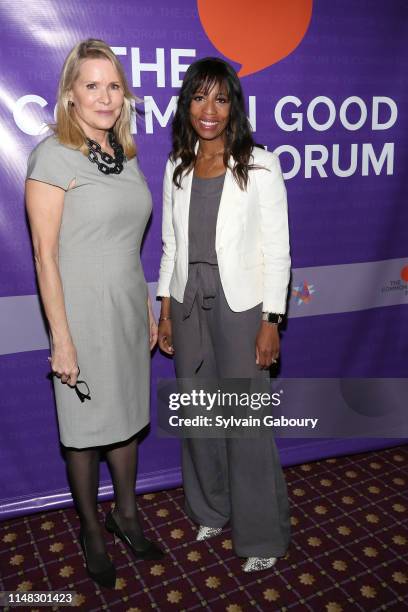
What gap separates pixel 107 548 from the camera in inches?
92.3

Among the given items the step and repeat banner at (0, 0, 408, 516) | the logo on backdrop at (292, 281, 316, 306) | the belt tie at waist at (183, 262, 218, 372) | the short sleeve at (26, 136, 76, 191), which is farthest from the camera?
Result: the logo on backdrop at (292, 281, 316, 306)

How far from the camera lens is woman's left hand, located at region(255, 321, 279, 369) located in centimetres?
201

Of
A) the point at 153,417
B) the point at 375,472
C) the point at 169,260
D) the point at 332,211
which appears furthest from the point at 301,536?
the point at 332,211

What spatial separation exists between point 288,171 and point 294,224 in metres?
0.24

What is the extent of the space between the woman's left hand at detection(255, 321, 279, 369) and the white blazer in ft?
0.22

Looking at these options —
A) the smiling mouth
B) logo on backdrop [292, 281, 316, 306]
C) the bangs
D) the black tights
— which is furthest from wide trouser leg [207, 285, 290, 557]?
logo on backdrop [292, 281, 316, 306]

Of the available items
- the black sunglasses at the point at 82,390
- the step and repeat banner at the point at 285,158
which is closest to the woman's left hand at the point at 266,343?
the black sunglasses at the point at 82,390

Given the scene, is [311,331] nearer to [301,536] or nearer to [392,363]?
[392,363]

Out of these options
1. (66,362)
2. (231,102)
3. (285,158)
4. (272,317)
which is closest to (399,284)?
(285,158)

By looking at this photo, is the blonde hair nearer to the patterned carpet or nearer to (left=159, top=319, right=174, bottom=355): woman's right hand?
(left=159, top=319, right=174, bottom=355): woman's right hand

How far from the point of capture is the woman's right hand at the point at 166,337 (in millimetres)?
2260

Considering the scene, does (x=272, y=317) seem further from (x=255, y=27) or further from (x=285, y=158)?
(x=255, y=27)

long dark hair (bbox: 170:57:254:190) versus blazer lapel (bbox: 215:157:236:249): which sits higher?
long dark hair (bbox: 170:57:254:190)

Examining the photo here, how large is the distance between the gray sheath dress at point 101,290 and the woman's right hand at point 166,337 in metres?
0.15
